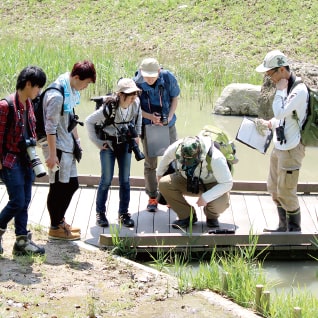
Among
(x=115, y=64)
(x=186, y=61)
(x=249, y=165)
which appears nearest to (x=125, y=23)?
(x=186, y=61)

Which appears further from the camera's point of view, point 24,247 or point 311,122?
point 311,122

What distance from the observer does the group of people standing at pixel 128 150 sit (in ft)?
19.9

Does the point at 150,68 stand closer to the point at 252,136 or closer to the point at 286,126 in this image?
the point at 252,136

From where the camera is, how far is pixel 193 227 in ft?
23.7

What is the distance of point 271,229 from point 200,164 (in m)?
0.83

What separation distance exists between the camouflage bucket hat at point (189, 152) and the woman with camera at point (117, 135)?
0.50 metres

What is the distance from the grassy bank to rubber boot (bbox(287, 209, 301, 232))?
21.6 ft

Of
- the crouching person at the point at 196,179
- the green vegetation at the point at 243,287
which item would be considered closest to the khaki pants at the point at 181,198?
the crouching person at the point at 196,179

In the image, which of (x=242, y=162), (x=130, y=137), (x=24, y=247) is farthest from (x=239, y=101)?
(x=24, y=247)

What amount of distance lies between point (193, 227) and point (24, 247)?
152 cm

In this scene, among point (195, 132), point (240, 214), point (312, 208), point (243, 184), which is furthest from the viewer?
point (195, 132)

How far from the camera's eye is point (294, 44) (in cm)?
1684

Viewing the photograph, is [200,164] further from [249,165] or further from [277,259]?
[249,165]

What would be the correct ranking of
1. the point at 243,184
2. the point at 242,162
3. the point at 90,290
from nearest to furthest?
the point at 90,290, the point at 243,184, the point at 242,162
